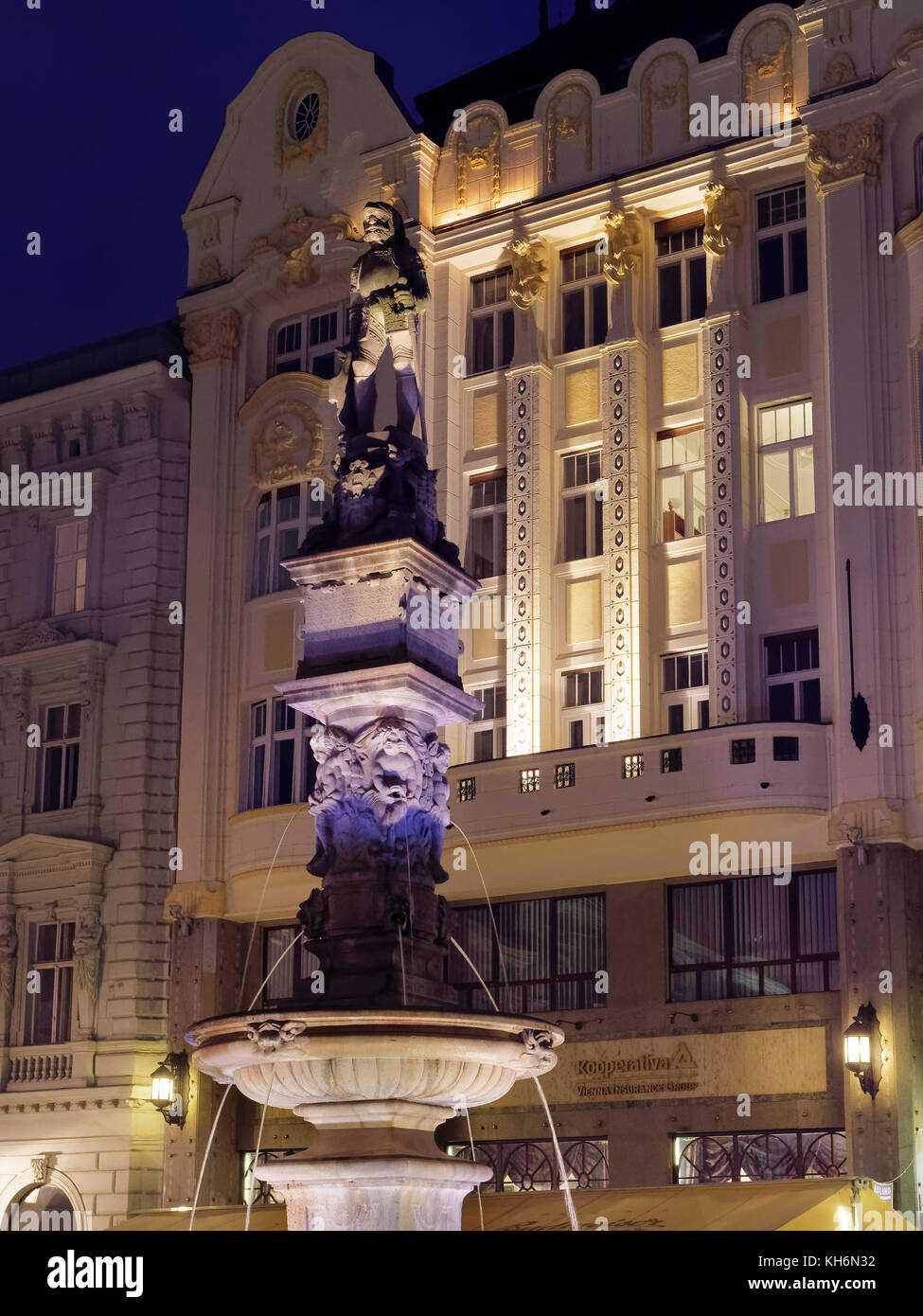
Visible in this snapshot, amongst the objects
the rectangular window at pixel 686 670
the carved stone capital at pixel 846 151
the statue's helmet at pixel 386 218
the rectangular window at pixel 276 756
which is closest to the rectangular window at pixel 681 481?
the rectangular window at pixel 686 670

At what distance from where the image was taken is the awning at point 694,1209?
73.4ft

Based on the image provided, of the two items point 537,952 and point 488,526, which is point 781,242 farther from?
point 537,952

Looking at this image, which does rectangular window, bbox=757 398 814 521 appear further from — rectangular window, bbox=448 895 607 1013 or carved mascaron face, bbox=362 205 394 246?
carved mascaron face, bbox=362 205 394 246

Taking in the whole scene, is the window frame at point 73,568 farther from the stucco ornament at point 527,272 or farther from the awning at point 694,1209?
the awning at point 694,1209

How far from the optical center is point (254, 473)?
127ft

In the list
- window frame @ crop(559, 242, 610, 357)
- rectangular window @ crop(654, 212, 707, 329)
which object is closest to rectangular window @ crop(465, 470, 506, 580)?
window frame @ crop(559, 242, 610, 357)

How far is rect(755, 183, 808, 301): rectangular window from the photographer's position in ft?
112

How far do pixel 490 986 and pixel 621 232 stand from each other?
14.0m

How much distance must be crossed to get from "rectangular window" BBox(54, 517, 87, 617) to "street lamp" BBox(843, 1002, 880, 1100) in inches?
776

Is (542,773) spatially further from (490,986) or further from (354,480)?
(354,480)

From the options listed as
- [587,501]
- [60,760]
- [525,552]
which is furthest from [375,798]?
[60,760]

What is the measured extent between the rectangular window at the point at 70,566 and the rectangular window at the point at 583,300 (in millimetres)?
11695
